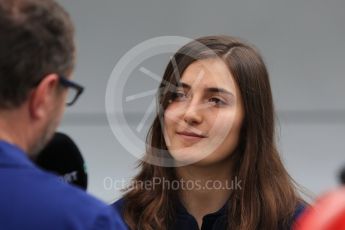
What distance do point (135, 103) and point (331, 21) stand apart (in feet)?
Result: 2.98

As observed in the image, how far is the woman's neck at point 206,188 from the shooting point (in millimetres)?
1427

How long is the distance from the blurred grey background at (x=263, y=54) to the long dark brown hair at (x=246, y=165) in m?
0.91

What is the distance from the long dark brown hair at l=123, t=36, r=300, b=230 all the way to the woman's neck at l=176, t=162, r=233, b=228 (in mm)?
26

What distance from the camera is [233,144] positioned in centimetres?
144

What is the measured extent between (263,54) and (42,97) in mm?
1739

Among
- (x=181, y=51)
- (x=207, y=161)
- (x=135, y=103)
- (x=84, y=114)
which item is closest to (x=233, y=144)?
(x=207, y=161)

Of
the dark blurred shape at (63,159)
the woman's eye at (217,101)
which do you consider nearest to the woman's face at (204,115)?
the woman's eye at (217,101)

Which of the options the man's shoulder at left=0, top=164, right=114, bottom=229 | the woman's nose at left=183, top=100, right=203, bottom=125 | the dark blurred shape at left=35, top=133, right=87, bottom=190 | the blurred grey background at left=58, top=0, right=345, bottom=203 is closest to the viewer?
the man's shoulder at left=0, top=164, right=114, bottom=229

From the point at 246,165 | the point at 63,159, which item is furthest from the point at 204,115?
the point at 63,159

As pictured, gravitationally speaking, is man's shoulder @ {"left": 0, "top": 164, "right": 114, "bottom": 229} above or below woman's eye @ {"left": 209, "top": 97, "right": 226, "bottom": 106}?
below

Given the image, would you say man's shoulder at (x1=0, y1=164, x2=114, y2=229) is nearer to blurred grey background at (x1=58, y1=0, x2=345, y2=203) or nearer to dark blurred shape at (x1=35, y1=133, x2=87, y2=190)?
dark blurred shape at (x1=35, y1=133, x2=87, y2=190)

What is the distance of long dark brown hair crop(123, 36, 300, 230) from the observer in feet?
4.66

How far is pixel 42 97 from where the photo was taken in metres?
0.83

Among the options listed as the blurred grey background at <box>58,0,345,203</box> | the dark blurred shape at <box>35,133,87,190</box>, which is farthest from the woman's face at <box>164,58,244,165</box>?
the blurred grey background at <box>58,0,345,203</box>
